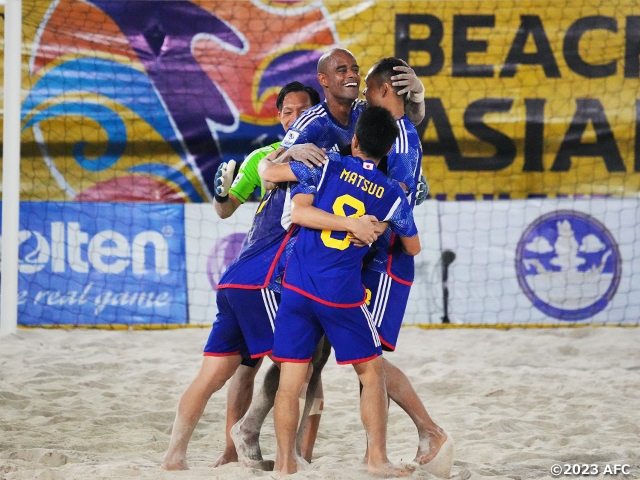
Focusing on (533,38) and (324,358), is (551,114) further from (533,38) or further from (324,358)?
(324,358)

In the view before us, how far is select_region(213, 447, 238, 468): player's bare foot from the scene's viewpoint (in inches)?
168

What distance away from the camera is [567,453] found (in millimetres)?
4578

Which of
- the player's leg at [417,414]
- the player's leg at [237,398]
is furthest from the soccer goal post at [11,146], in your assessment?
the player's leg at [417,414]

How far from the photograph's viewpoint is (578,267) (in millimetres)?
8266

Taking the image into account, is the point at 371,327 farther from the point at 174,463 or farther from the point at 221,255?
the point at 221,255

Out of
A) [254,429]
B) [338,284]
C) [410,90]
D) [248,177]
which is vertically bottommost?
[254,429]

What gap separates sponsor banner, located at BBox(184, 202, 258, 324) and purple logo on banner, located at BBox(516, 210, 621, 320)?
3.01m

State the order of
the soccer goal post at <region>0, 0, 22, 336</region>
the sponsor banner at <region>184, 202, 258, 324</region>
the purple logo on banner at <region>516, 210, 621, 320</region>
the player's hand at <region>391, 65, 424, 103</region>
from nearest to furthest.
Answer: the player's hand at <region>391, 65, 424, 103</region>
the soccer goal post at <region>0, 0, 22, 336</region>
the purple logo on banner at <region>516, 210, 621, 320</region>
the sponsor banner at <region>184, 202, 258, 324</region>

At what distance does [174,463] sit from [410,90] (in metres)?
2.18

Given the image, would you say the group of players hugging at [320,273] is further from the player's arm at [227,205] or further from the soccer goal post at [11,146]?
the soccer goal post at [11,146]

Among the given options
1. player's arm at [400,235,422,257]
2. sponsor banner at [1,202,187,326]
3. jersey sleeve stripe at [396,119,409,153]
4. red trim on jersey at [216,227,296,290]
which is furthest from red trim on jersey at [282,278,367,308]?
sponsor banner at [1,202,187,326]

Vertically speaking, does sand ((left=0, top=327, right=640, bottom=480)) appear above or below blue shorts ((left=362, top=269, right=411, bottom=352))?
below

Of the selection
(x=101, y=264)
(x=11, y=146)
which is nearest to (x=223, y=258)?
(x=101, y=264)

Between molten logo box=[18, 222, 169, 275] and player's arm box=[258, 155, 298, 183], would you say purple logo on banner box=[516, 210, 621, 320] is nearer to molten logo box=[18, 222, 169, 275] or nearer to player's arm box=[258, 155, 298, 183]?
molten logo box=[18, 222, 169, 275]
